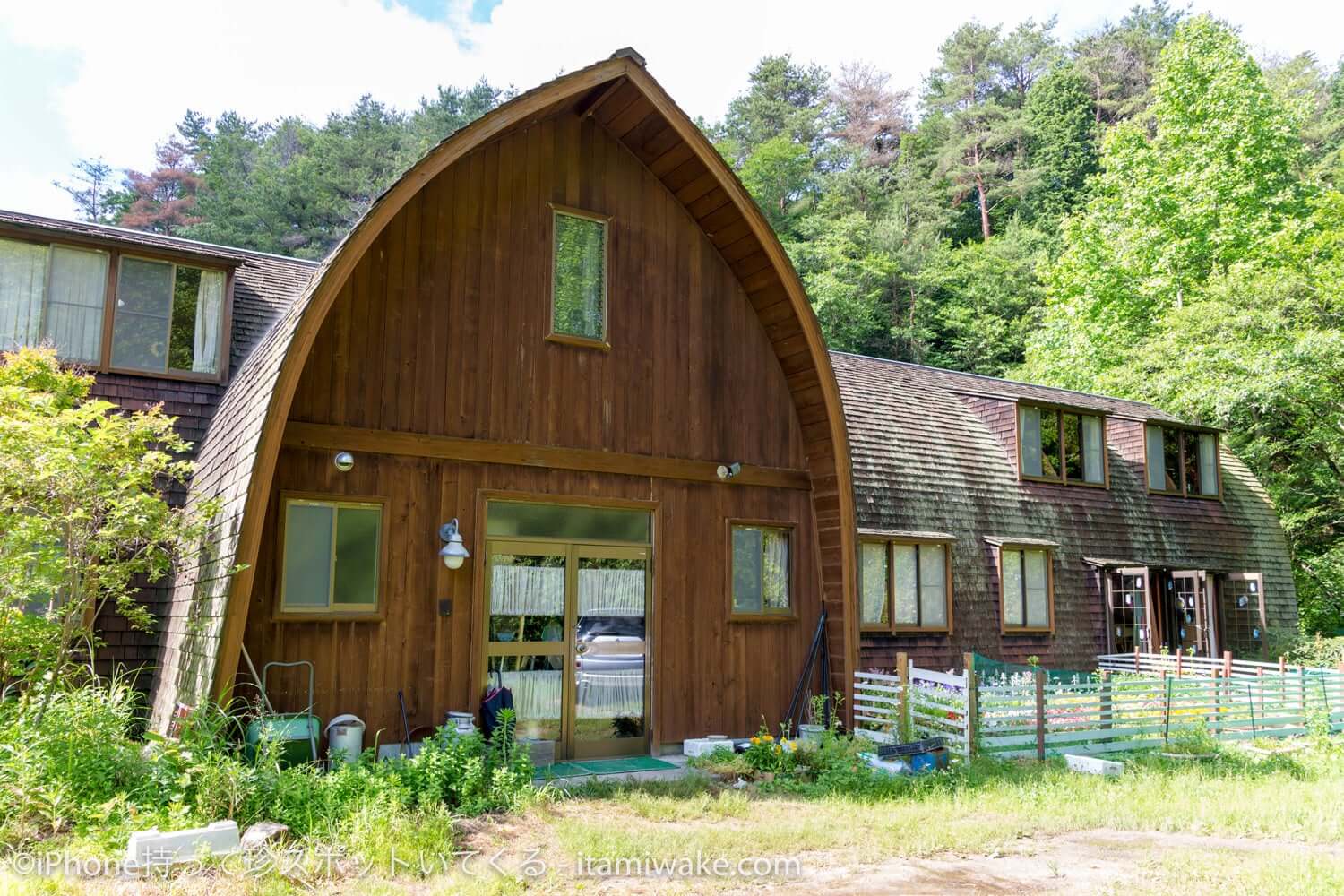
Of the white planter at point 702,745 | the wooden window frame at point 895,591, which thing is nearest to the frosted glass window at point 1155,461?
the wooden window frame at point 895,591

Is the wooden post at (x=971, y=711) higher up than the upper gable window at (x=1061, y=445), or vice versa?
the upper gable window at (x=1061, y=445)

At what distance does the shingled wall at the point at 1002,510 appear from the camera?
14.9m

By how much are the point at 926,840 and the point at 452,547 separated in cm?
461

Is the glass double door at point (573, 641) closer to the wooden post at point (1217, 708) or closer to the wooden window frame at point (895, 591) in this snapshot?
the wooden window frame at point (895, 591)

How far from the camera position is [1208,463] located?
1983 cm

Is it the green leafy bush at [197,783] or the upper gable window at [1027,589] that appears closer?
the green leafy bush at [197,783]

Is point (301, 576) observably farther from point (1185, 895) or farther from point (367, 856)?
point (1185, 895)

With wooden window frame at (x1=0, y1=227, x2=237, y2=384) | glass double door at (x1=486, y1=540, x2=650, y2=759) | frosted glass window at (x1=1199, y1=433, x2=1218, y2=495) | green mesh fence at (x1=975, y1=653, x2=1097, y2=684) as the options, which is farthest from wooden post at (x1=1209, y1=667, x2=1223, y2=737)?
wooden window frame at (x1=0, y1=227, x2=237, y2=384)

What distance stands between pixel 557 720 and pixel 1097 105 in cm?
3926

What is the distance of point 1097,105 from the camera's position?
39625 mm

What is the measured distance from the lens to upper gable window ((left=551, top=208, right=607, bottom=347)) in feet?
32.8

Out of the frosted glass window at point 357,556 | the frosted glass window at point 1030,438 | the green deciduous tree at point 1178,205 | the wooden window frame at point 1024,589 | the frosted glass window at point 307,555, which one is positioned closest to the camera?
the frosted glass window at point 307,555

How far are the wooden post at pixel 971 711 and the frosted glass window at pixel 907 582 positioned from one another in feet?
14.8

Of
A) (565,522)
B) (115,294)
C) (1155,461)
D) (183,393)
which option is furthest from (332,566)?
(1155,461)
